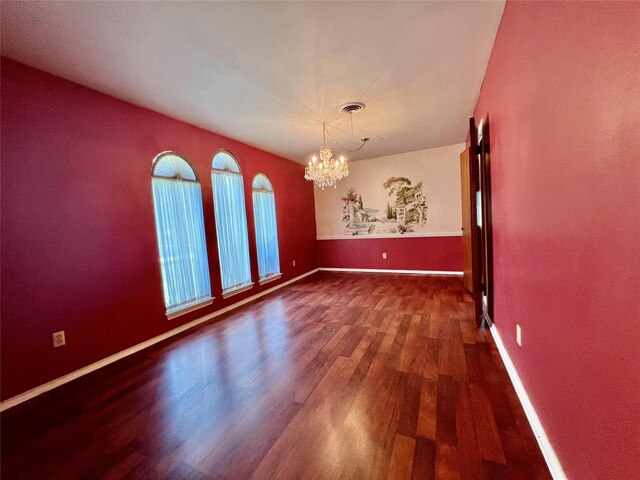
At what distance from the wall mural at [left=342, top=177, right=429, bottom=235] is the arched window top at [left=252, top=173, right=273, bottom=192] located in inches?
77.4

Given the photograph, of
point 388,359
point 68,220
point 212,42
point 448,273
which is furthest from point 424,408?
point 448,273

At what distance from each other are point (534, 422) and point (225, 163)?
4.16 meters

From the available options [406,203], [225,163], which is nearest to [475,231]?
[406,203]

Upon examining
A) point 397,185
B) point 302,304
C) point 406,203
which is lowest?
point 302,304

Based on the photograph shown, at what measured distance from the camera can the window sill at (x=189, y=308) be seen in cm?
302

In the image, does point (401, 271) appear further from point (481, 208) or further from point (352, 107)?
point (352, 107)

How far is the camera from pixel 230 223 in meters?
3.89

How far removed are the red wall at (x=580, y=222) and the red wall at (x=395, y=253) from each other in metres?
3.78

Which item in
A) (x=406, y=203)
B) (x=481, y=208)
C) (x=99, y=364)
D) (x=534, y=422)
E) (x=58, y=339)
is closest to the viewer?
(x=534, y=422)

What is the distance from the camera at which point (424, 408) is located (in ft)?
5.27

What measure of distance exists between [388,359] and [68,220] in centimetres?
297

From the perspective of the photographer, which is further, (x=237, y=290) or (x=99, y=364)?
(x=237, y=290)

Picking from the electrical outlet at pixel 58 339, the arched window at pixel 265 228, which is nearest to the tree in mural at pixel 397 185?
the arched window at pixel 265 228

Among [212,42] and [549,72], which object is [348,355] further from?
[212,42]
